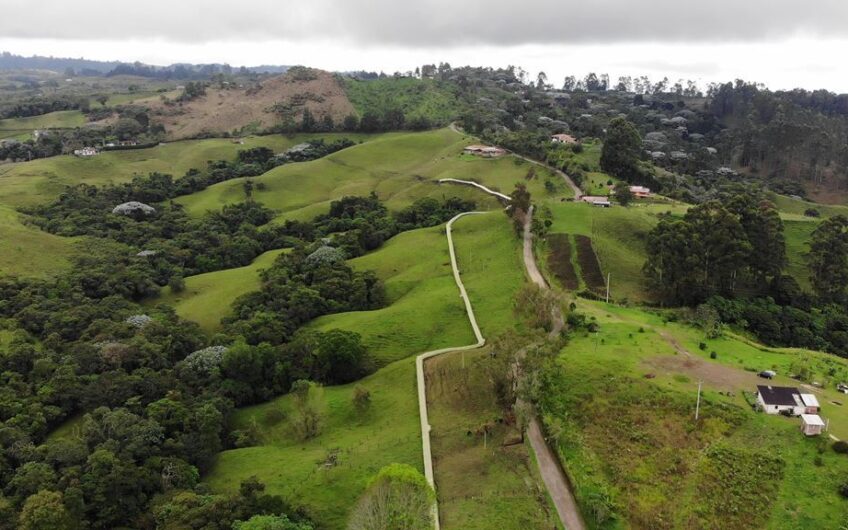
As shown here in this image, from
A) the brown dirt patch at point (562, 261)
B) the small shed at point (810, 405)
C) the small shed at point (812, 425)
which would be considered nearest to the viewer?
the small shed at point (812, 425)

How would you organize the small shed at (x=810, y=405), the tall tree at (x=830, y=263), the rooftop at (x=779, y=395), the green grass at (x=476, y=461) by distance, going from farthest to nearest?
the tall tree at (x=830, y=263) < the rooftop at (x=779, y=395) < the small shed at (x=810, y=405) < the green grass at (x=476, y=461)

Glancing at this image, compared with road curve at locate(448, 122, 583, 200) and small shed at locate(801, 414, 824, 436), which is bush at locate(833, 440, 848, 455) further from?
road curve at locate(448, 122, 583, 200)

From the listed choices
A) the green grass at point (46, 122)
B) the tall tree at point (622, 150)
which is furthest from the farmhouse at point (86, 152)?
the tall tree at point (622, 150)

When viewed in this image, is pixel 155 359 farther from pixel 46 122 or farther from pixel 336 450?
pixel 46 122

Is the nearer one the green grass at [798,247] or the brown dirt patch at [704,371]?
the brown dirt patch at [704,371]

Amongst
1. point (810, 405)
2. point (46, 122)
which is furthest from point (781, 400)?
point (46, 122)

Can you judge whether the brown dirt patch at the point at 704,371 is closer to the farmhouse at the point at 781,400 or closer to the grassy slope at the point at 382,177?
the farmhouse at the point at 781,400

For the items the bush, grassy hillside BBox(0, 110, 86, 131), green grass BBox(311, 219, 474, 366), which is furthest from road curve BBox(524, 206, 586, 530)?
grassy hillside BBox(0, 110, 86, 131)
